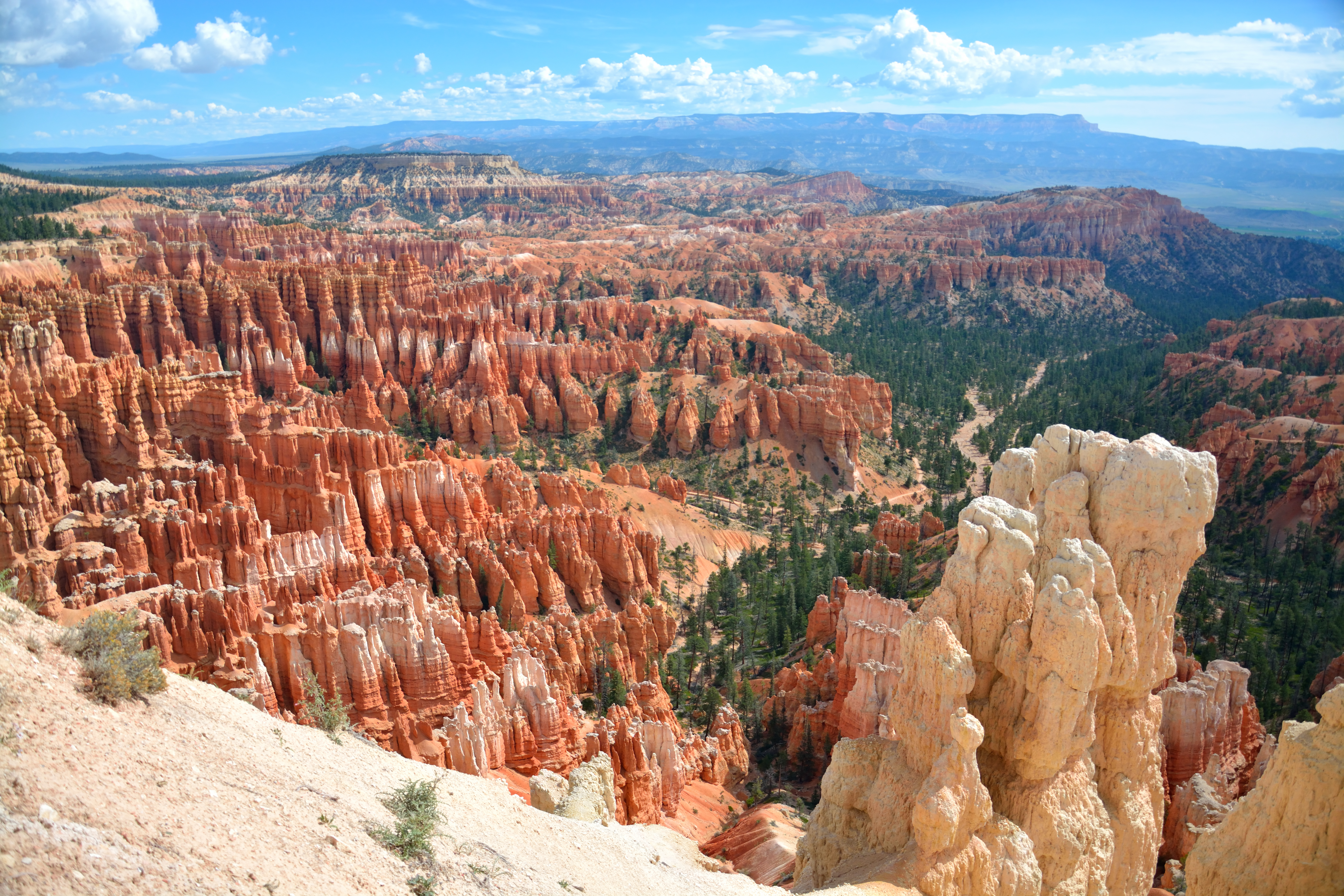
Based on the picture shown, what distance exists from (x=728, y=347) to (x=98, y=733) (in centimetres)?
7127

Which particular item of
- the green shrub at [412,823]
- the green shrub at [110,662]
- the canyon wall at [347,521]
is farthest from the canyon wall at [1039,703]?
the green shrub at [110,662]

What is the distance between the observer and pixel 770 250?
149 m

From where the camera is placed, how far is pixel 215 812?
345 inches

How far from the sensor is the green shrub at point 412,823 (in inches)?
388

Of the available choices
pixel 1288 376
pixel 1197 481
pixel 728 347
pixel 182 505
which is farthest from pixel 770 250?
pixel 1197 481

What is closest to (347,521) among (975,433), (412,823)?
(412,823)

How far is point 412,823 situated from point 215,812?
2.32m

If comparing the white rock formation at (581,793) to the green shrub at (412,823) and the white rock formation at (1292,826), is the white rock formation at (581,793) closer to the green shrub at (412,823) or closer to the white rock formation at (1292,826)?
the green shrub at (412,823)

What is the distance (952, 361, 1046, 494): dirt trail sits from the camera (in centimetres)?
6481

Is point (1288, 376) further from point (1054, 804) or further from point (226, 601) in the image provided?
point (226, 601)

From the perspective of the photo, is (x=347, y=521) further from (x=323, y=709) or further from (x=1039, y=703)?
(x=1039, y=703)

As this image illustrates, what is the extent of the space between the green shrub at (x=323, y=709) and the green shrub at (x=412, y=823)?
106 inches

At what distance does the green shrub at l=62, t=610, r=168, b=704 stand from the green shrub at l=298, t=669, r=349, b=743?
11.0ft

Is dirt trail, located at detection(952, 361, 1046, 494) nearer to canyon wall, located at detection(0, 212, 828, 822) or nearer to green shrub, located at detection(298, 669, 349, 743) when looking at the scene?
canyon wall, located at detection(0, 212, 828, 822)
